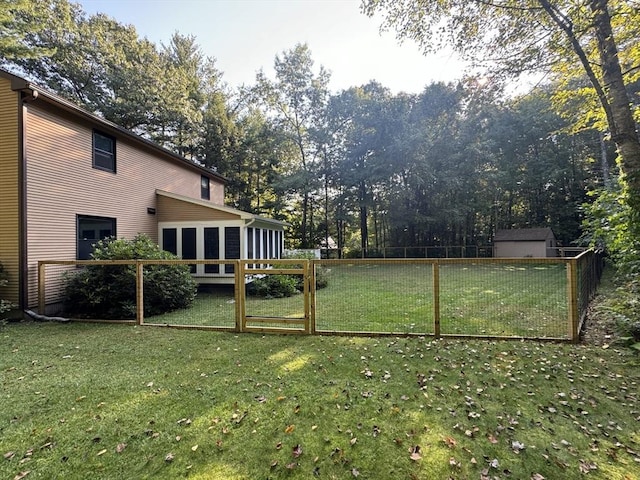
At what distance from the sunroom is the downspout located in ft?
14.5

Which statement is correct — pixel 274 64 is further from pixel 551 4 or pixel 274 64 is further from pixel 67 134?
pixel 551 4

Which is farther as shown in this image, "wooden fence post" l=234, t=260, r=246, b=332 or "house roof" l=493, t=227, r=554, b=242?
"house roof" l=493, t=227, r=554, b=242

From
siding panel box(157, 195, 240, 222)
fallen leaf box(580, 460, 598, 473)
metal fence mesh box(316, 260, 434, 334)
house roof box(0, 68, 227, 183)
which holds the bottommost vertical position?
fallen leaf box(580, 460, 598, 473)

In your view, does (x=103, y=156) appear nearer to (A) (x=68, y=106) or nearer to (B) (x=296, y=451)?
(A) (x=68, y=106)

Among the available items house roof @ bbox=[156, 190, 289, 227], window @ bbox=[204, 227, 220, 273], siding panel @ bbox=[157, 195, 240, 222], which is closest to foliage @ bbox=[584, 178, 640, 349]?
house roof @ bbox=[156, 190, 289, 227]

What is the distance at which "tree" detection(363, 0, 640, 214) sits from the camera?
5520 millimetres

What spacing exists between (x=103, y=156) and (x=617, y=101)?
40.0ft

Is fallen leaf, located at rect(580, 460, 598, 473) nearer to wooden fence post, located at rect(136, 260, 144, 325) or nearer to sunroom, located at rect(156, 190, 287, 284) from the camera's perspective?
wooden fence post, located at rect(136, 260, 144, 325)

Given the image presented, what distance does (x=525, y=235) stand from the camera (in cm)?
2334

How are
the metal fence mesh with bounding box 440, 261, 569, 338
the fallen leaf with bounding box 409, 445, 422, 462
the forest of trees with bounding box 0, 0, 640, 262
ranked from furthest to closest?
1. the forest of trees with bounding box 0, 0, 640, 262
2. the metal fence mesh with bounding box 440, 261, 569, 338
3. the fallen leaf with bounding box 409, 445, 422, 462

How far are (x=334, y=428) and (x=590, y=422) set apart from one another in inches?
88.0

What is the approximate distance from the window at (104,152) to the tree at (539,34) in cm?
814

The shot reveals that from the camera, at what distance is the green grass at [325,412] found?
2.38 meters

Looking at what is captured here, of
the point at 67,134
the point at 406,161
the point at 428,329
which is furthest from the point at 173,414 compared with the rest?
the point at 406,161
